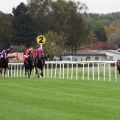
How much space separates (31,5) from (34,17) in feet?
7.83

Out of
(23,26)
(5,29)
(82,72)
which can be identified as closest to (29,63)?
(82,72)

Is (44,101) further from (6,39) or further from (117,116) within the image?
(6,39)

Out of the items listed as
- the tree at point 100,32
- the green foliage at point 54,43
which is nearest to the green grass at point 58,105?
the green foliage at point 54,43

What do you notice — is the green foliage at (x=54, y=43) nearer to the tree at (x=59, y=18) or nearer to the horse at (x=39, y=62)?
the tree at (x=59, y=18)

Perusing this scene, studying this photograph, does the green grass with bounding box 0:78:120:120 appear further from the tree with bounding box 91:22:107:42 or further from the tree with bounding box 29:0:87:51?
the tree with bounding box 91:22:107:42

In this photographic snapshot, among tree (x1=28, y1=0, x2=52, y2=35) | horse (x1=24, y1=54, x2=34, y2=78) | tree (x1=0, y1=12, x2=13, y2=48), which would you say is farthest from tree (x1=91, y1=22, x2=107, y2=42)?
horse (x1=24, y1=54, x2=34, y2=78)

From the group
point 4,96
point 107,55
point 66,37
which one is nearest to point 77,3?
point 66,37

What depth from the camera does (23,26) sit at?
92938 mm

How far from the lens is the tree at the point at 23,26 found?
9256cm

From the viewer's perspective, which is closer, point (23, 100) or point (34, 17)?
point (23, 100)

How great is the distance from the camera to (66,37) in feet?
307

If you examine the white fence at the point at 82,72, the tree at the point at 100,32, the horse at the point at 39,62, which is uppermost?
the tree at the point at 100,32

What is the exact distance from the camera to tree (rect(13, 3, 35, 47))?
92.6m

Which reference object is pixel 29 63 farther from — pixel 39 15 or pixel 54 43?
pixel 39 15
